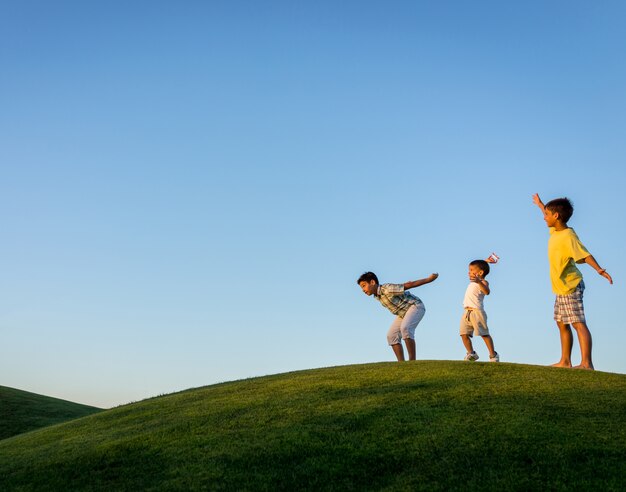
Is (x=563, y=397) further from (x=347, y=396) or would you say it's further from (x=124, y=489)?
(x=124, y=489)

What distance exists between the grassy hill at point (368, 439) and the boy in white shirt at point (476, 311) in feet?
5.21

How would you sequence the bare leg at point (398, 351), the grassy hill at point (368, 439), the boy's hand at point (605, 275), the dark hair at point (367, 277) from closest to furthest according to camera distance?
1. the grassy hill at point (368, 439)
2. the boy's hand at point (605, 275)
3. the bare leg at point (398, 351)
4. the dark hair at point (367, 277)

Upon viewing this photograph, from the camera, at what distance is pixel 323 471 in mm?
7086

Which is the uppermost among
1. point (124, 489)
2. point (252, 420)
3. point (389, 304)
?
point (389, 304)

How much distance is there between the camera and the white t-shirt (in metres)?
13.7

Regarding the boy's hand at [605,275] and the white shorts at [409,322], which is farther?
the white shorts at [409,322]

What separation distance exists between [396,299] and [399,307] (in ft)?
0.69

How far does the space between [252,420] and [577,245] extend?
23.1ft

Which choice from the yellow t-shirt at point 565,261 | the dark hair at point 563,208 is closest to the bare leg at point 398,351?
the yellow t-shirt at point 565,261

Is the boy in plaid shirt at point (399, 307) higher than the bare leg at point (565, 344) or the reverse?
higher

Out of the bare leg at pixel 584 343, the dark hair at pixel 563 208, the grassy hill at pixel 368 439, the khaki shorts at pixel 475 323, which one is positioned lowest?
the grassy hill at pixel 368 439

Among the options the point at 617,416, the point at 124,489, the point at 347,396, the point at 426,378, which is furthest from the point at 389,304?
the point at 124,489

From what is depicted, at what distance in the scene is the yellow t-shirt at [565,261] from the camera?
11.9 metres

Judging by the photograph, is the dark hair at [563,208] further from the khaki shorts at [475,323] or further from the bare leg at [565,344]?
the khaki shorts at [475,323]
